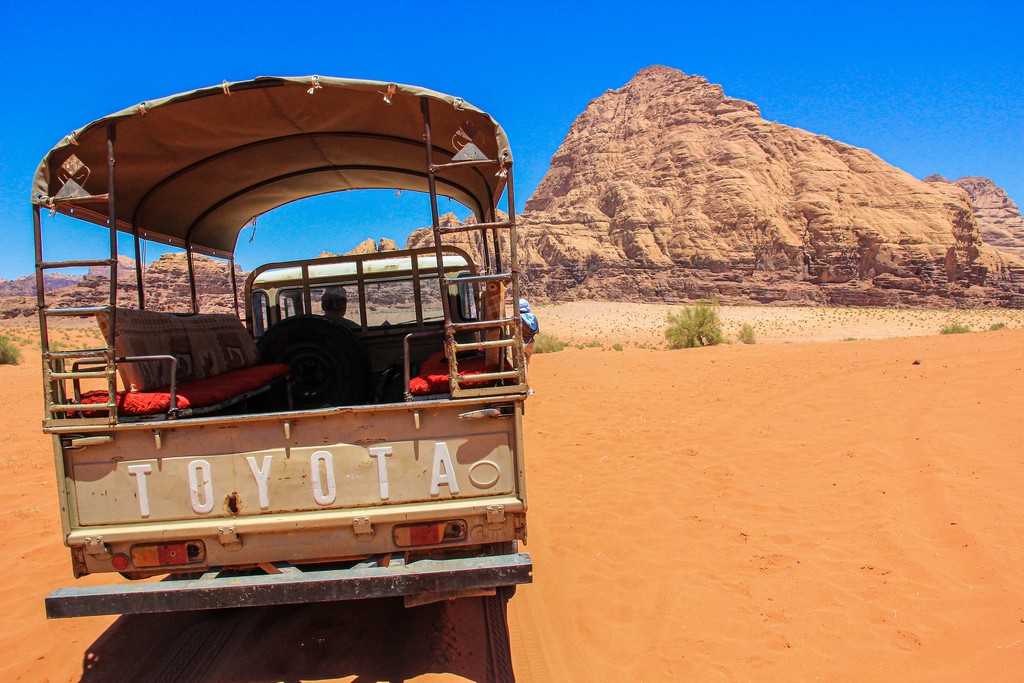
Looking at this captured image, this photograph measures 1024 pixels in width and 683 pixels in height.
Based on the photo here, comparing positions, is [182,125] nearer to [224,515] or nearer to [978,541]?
Result: [224,515]

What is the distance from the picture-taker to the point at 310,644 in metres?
3.81

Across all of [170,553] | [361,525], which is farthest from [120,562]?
[361,525]

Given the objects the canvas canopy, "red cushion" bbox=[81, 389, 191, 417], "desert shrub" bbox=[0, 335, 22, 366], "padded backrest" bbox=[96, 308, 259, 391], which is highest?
the canvas canopy

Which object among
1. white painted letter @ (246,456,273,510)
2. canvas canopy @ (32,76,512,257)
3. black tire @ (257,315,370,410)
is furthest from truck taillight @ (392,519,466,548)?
canvas canopy @ (32,76,512,257)

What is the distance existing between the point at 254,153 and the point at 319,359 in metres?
1.74

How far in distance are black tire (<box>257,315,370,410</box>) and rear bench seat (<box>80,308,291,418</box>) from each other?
212mm

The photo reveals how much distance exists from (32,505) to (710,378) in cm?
1211

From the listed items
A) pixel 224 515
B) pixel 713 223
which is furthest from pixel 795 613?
pixel 713 223

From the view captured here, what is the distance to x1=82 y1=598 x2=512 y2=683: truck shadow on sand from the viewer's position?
3527mm

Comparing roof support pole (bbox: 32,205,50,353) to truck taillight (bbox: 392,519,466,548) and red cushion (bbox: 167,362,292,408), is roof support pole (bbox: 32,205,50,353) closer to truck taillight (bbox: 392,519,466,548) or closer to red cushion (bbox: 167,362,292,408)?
red cushion (bbox: 167,362,292,408)

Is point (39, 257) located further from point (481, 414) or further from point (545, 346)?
point (545, 346)

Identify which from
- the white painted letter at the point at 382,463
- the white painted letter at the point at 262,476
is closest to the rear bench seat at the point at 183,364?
the white painted letter at the point at 262,476

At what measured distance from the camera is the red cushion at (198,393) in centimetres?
343

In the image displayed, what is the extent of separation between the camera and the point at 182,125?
3.82m
